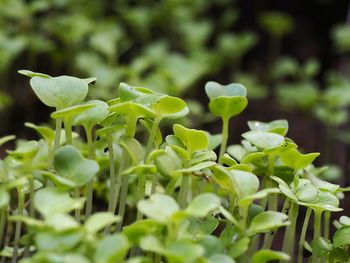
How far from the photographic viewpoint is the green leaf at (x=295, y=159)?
948mm

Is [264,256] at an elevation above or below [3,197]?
below

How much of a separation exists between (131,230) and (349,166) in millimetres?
1248

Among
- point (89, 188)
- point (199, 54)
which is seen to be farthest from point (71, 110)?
point (199, 54)

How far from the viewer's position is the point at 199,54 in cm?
235

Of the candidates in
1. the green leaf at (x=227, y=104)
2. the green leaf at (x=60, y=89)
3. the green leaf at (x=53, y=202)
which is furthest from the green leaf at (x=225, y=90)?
the green leaf at (x=53, y=202)

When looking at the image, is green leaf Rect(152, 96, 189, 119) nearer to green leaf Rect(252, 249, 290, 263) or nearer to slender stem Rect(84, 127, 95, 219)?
slender stem Rect(84, 127, 95, 219)

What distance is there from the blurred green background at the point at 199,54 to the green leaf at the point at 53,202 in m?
1.01

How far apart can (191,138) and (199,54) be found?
146 cm

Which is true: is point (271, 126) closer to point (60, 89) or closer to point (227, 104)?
point (227, 104)

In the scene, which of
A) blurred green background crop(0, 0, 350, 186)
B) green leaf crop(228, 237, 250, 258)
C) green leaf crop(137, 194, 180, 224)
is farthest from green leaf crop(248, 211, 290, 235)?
blurred green background crop(0, 0, 350, 186)

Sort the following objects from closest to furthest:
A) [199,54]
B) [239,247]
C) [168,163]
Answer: [239,247] → [168,163] → [199,54]

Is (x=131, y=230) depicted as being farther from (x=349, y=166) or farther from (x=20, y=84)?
(x=20, y=84)

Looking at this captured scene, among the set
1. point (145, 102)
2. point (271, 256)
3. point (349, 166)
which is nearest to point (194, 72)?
point (349, 166)

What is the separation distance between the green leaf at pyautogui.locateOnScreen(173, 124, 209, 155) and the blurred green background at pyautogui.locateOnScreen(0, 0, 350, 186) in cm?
78
